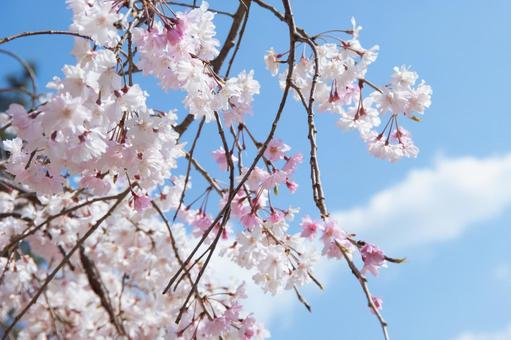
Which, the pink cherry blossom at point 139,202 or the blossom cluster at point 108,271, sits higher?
the blossom cluster at point 108,271

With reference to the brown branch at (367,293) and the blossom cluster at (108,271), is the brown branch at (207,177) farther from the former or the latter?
the brown branch at (367,293)

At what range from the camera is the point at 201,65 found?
1702 millimetres

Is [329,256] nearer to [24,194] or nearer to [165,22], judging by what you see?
[165,22]

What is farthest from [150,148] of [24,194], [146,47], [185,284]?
[24,194]

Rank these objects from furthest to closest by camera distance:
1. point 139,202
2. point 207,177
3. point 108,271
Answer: point 108,271 → point 207,177 → point 139,202

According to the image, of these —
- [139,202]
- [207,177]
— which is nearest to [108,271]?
[207,177]

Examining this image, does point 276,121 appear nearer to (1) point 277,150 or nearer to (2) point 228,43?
(1) point 277,150

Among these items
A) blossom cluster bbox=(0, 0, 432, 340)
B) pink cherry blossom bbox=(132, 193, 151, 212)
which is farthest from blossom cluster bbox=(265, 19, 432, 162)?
pink cherry blossom bbox=(132, 193, 151, 212)

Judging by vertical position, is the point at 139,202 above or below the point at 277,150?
below

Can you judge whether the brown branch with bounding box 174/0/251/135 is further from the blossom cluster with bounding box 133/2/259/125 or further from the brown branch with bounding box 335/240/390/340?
the brown branch with bounding box 335/240/390/340

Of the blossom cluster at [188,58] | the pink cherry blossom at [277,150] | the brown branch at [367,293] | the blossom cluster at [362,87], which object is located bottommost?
the brown branch at [367,293]

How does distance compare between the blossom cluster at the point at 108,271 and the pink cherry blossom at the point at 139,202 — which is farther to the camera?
the blossom cluster at the point at 108,271

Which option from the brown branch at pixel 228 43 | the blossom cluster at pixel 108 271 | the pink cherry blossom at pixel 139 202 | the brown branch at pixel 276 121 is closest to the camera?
the brown branch at pixel 276 121

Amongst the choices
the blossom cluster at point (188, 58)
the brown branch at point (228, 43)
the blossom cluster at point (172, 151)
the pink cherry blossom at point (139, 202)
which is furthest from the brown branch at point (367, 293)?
the brown branch at point (228, 43)
